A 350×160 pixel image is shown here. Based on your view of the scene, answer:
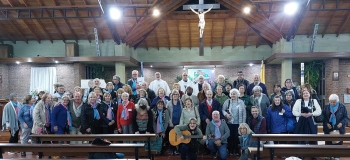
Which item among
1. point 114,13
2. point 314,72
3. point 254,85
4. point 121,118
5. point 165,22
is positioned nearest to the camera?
point 121,118

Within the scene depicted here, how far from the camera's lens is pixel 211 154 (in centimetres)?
596

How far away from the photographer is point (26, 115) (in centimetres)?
623

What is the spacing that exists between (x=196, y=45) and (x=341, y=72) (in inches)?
289

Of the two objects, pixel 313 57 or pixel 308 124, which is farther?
pixel 313 57

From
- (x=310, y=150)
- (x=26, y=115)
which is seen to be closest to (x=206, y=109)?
(x=310, y=150)

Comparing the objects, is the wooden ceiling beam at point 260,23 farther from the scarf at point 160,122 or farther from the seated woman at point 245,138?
the seated woman at point 245,138

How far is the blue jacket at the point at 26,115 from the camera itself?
622 centimetres

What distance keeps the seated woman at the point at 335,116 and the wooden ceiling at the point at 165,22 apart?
5447 millimetres

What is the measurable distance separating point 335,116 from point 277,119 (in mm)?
1383

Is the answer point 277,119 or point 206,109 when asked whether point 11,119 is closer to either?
point 206,109

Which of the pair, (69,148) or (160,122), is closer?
(69,148)

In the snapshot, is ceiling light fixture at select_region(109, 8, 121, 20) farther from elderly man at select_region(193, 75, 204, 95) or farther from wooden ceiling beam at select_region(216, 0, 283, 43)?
elderly man at select_region(193, 75, 204, 95)

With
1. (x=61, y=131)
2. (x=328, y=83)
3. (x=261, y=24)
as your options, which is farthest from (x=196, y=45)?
(x=61, y=131)

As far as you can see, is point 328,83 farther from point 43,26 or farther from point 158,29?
point 43,26
